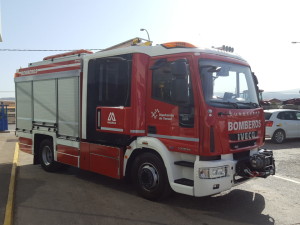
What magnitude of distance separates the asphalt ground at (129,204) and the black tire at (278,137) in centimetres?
613

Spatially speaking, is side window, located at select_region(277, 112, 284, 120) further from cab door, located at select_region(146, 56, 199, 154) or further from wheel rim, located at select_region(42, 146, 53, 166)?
wheel rim, located at select_region(42, 146, 53, 166)

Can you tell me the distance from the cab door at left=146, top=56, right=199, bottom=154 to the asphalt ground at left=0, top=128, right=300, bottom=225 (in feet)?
3.57

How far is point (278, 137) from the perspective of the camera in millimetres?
13719

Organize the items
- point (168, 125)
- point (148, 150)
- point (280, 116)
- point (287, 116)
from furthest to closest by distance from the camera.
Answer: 1. point (287, 116)
2. point (280, 116)
3. point (148, 150)
4. point (168, 125)

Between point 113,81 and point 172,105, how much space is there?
1516 mm

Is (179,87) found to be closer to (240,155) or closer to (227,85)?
(227,85)

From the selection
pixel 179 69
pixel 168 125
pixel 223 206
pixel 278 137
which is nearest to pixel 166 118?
pixel 168 125

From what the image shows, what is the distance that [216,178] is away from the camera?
16.3ft

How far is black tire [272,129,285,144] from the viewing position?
13672 millimetres

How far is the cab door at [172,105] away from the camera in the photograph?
16.9 ft

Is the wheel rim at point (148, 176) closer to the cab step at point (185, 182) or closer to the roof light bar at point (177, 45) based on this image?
the cab step at point (185, 182)

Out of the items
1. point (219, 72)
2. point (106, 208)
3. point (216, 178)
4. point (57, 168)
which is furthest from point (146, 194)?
point (57, 168)

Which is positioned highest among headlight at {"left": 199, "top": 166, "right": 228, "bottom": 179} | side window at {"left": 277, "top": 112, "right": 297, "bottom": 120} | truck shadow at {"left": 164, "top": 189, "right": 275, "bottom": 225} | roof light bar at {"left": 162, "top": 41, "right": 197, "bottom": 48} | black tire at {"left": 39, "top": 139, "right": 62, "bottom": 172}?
roof light bar at {"left": 162, "top": 41, "right": 197, "bottom": 48}

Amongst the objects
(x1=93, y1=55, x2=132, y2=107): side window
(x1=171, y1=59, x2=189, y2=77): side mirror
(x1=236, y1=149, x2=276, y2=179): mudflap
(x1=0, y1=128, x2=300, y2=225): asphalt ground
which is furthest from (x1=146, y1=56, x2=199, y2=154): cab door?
(x1=0, y1=128, x2=300, y2=225): asphalt ground
